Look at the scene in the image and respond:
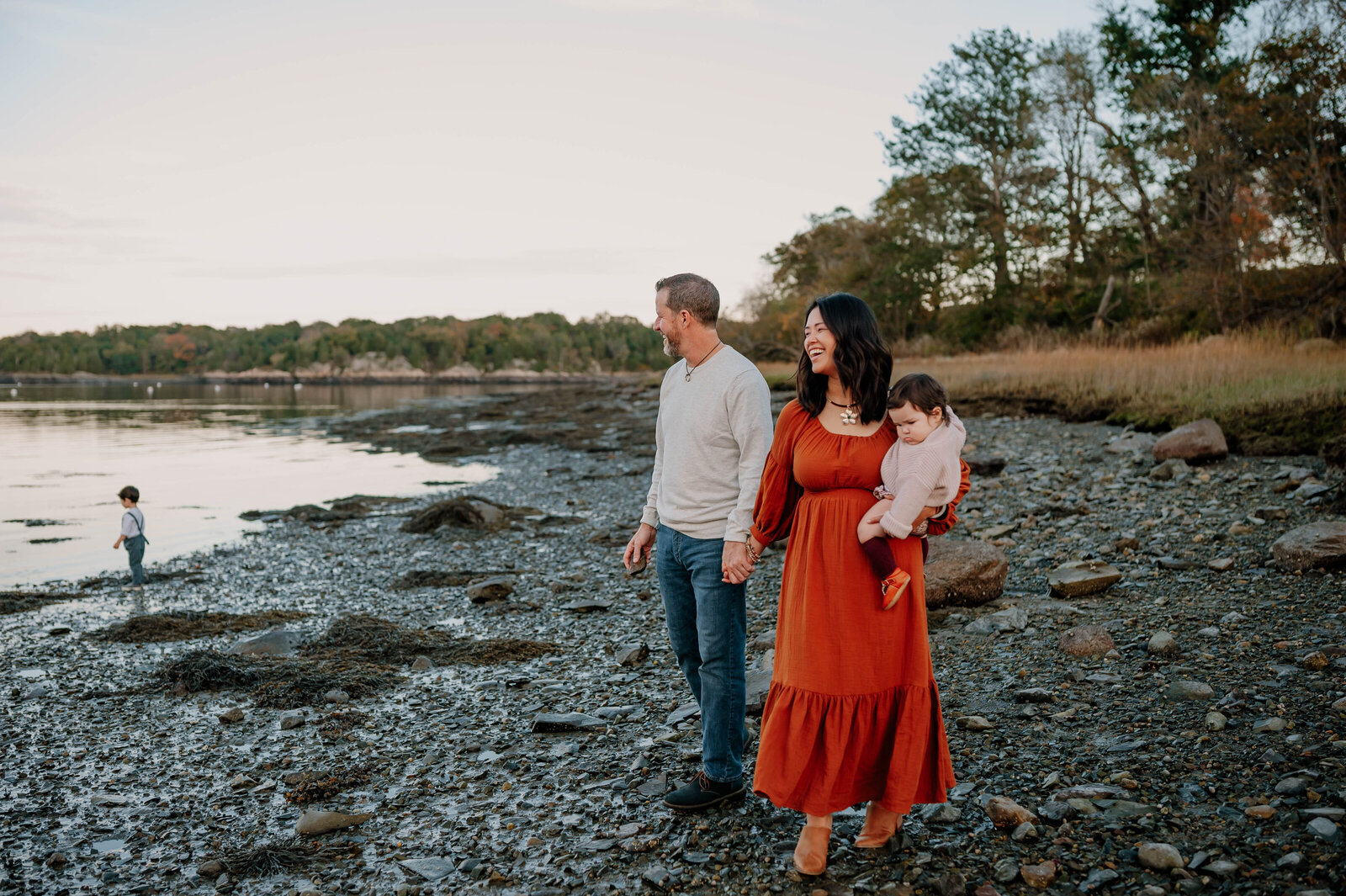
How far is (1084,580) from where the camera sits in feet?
23.7

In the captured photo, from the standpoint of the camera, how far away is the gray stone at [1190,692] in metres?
4.86

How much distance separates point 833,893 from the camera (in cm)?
346

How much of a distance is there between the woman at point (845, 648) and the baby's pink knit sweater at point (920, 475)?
0.09 m

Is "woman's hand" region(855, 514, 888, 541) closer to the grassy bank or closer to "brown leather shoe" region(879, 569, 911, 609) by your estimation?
"brown leather shoe" region(879, 569, 911, 609)

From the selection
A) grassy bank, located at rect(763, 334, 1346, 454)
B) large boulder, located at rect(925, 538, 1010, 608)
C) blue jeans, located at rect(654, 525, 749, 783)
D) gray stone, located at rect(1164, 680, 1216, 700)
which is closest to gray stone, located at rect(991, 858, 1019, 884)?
blue jeans, located at rect(654, 525, 749, 783)

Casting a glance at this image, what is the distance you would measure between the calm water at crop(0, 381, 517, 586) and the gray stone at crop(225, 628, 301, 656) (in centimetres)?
611

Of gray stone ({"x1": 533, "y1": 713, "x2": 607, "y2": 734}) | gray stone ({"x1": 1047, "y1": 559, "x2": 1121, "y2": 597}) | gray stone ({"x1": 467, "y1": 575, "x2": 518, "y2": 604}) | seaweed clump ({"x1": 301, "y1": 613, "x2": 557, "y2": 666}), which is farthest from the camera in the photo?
gray stone ({"x1": 467, "y1": 575, "x2": 518, "y2": 604})

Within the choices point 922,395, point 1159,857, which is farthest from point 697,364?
point 1159,857

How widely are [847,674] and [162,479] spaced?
25.3 m

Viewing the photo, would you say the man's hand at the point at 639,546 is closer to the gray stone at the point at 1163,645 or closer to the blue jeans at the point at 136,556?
the gray stone at the point at 1163,645

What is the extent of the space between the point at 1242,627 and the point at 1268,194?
1852cm

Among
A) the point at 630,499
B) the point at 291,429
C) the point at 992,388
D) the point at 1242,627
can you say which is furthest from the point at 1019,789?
the point at 291,429

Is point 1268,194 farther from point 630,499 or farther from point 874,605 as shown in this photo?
point 874,605

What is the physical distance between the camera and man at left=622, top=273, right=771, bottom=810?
13.3 feet
